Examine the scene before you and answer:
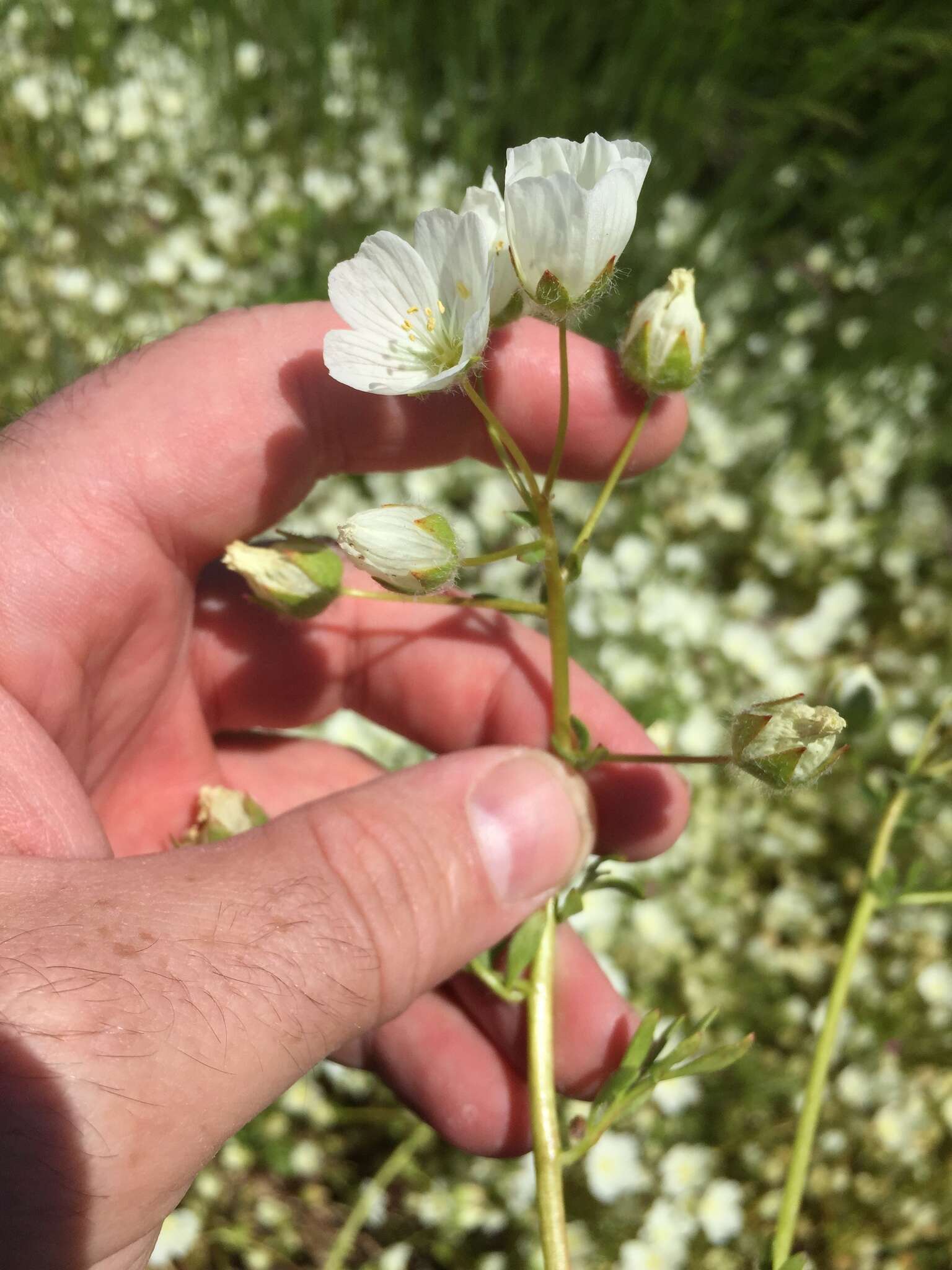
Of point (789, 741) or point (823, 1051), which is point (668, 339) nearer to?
point (789, 741)

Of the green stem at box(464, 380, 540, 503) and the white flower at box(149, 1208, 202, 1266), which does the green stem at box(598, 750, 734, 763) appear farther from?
the white flower at box(149, 1208, 202, 1266)

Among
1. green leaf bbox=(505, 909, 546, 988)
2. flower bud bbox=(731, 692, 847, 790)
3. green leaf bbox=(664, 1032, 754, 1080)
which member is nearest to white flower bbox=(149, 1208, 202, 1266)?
green leaf bbox=(505, 909, 546, 988)

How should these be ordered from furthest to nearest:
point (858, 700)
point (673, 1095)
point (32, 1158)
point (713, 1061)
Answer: point (673, 1095) → point (858, 700) → point (713, 1061) → point (32, 1158)

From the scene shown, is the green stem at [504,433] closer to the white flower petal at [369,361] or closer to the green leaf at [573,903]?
the white flower petal at [369,361]

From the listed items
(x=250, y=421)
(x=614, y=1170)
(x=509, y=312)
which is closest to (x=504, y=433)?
(x=509, y=312)

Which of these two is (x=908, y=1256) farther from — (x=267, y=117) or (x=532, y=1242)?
(x=267, y=117)

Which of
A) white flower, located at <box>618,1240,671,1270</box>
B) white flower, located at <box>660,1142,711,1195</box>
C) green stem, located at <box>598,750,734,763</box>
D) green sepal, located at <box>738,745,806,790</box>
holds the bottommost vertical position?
white flower, located at <box>618,1240,671,1270</box>
